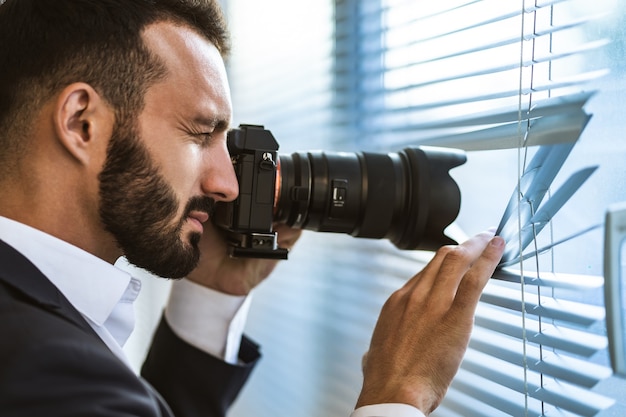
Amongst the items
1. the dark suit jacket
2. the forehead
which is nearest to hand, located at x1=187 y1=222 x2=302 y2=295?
the forehead

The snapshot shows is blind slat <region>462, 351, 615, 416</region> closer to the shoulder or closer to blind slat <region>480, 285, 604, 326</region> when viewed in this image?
blind slat <region>480, 285, 604, 326</region>

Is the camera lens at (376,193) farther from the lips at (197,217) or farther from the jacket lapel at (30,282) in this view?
the jacket lapel at (30,282)

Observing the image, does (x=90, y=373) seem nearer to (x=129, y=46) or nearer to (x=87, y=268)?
(x=87, y=268)

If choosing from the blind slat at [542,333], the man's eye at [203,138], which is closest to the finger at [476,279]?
the blind slat at [542,333]

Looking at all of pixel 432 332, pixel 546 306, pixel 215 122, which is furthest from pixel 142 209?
pixel 546 306

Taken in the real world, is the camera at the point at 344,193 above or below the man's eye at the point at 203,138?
below

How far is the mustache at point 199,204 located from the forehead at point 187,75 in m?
0.12

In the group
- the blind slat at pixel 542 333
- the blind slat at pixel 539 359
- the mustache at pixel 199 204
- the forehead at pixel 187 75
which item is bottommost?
the blind slat at pixel 539 359

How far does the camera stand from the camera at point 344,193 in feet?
3.25

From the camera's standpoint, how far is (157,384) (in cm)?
130

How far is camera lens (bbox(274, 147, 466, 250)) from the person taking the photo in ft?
3.24

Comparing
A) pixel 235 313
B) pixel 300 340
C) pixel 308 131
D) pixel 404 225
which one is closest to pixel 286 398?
pixel 300 340

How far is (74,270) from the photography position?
91cm

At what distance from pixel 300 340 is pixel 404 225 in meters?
0.66
